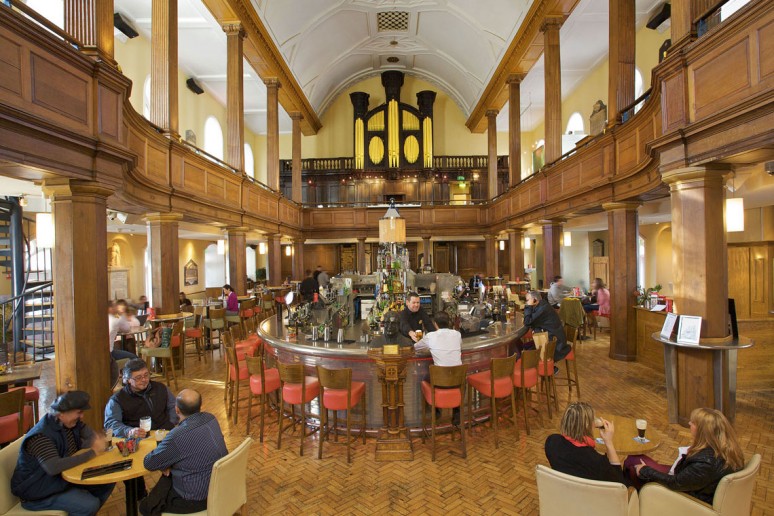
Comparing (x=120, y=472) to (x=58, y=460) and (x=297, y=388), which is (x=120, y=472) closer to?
(x=58, y=460)

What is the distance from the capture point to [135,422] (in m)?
3.15

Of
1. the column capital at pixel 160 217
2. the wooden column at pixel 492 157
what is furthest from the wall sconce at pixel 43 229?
the wooden column at pixel 492 157

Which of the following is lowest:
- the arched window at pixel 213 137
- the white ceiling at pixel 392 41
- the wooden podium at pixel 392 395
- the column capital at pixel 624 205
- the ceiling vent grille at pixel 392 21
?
the wooden podium at pixel 392 395

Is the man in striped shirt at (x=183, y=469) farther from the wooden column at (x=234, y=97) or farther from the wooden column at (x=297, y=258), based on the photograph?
the wooden column at (x=297, y=258)

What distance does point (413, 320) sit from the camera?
15.8ft

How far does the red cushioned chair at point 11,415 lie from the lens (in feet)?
11.4

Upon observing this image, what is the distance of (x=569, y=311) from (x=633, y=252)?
2163mm

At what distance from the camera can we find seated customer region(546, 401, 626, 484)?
7.30 feet

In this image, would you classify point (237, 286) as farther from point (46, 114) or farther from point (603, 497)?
point (603, 497)

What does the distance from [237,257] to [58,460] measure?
296 inches

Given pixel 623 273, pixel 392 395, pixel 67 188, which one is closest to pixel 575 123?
pixel 623 273

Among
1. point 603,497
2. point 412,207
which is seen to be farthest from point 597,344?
point 412,207

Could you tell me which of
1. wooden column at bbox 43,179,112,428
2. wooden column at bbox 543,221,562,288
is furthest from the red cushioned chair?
wooden column at bbox 543,221,562,288

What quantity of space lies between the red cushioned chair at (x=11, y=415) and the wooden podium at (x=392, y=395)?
323 centimetres
